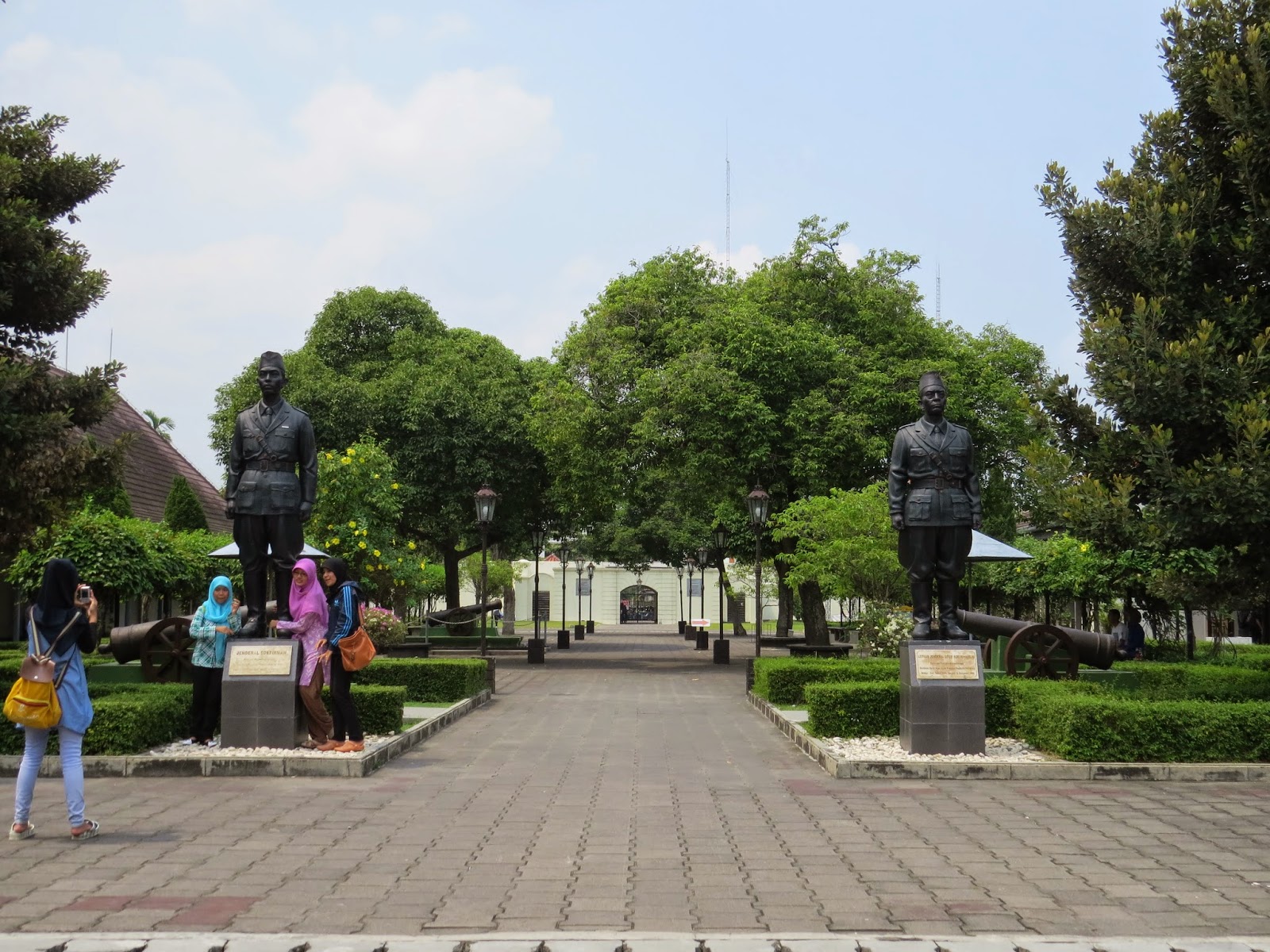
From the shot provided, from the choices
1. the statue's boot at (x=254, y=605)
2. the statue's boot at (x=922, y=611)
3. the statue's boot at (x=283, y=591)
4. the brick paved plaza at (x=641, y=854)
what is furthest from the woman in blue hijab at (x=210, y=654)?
the statue's boot at (x=922, y=611)

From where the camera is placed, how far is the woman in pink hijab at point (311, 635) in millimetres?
11602

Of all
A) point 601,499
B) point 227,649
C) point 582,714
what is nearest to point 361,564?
point 601,499

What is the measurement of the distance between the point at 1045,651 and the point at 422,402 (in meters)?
22.1

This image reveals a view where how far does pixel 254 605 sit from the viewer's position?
12266 millimetres

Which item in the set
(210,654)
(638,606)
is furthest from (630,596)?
(210,654)

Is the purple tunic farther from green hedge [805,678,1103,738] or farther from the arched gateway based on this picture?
the arched gateway

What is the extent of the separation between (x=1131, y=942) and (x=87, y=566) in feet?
65.8

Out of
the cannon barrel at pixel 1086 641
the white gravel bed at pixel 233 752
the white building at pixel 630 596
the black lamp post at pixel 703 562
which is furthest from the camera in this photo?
the white building at pixel 630 596

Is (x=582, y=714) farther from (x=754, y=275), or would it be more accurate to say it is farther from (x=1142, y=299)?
(x=754, y=275)

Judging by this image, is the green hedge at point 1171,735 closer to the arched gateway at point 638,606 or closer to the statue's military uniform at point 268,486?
Result: the statue's military uniform at point 268,486

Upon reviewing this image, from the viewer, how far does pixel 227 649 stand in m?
11.8

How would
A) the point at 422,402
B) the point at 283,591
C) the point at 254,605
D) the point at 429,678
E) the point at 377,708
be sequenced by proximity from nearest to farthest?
the point at 254,605, the point at 283,591, the point at 377,708, the point at 429,678, the point at 422,402

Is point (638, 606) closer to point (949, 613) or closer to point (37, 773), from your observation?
point (949, 613)

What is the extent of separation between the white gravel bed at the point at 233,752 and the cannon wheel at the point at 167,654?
3.49 m
